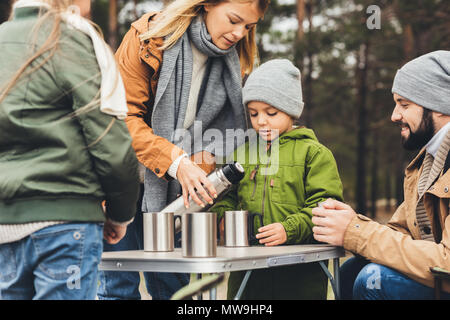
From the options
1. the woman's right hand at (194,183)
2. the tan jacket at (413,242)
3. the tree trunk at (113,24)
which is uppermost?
the tree trunk at (113,24)

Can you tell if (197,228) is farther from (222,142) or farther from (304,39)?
(304,39)

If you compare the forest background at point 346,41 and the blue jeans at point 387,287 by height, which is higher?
the forest background at point 346,41

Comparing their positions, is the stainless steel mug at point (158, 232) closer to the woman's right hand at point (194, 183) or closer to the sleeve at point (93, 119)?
the woman's right hand at point (194, 183)

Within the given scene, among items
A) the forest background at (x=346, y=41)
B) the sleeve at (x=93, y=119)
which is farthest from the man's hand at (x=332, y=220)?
the forest background at (x=346, y=41)

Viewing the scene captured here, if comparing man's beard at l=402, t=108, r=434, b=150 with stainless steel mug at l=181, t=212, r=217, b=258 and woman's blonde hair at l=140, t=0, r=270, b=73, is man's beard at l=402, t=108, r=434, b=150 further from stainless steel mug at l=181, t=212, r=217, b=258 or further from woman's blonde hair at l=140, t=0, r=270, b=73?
stainless steel mug at l=181, t=212, r=217, b=258

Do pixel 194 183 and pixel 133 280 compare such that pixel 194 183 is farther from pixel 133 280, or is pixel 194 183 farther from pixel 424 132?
pixel 424 132

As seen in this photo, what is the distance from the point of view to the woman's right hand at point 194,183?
2.48 metres

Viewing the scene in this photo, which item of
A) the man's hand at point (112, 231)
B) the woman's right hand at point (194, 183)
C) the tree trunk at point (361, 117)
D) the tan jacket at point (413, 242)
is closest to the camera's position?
the man's hand at point (112, 231)

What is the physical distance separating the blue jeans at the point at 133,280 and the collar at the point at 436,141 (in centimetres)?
120

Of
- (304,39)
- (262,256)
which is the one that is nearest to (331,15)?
(304,39)

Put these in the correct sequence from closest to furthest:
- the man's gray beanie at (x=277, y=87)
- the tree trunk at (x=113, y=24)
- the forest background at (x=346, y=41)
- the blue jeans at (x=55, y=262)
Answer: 1. the blue jeans at (x=55, y=262)
2. the man's gray beanie at (x=277, y=87)
3. the forest background at (x=346, y=41)
4. the tree trunk at (x=113, y=24)

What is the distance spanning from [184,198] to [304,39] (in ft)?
34.1

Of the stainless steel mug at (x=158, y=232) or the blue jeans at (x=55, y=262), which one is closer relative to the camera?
the blue jeans at (x=55, y=262)

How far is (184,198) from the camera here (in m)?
2.55
